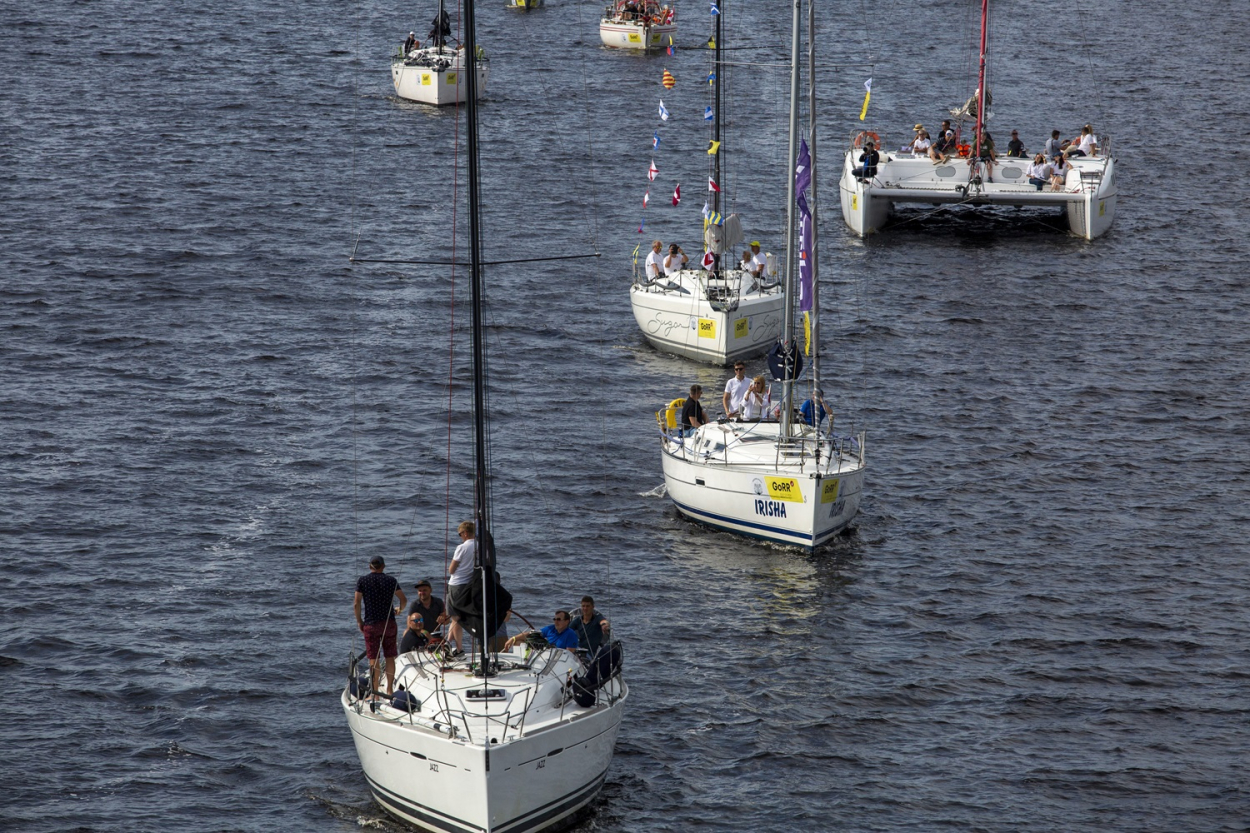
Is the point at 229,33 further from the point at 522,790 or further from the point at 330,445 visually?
the point at 522,790

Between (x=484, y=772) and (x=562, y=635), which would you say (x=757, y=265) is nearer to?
(x=562, y=635)

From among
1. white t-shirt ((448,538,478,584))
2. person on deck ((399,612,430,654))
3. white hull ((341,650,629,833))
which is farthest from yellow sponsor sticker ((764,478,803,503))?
person on deck ((399,612,430,654))

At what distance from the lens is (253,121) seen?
71.1 meters

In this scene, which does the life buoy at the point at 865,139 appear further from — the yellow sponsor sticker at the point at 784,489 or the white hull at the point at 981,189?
the yellow sponsor sticker at the point at 784,489

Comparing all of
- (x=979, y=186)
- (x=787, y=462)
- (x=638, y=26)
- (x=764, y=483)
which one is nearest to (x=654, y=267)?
(x=787, y=462)

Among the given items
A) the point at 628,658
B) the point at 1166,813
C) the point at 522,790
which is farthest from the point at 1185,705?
the point at 522,790

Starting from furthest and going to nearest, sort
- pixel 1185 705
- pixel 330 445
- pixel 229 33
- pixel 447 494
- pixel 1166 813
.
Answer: pixel 229 33
pixel 330 445
pixel 447 494
pixel 1185 705
pixel 1166 813

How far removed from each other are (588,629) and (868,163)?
115 feet

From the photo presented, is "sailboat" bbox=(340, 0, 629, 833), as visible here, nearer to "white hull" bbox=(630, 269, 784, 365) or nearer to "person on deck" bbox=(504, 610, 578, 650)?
"person on deck" bbox=(504, 610, 578, 650)

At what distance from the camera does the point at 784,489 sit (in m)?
A: 33.2

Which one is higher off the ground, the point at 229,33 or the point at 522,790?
the point at 229,33

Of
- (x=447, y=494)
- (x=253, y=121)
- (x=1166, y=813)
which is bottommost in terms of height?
(x=1166, y=813)

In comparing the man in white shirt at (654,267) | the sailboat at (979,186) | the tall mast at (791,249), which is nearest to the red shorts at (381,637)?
the tall mast at (791,249)

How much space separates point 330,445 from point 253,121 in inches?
1373
